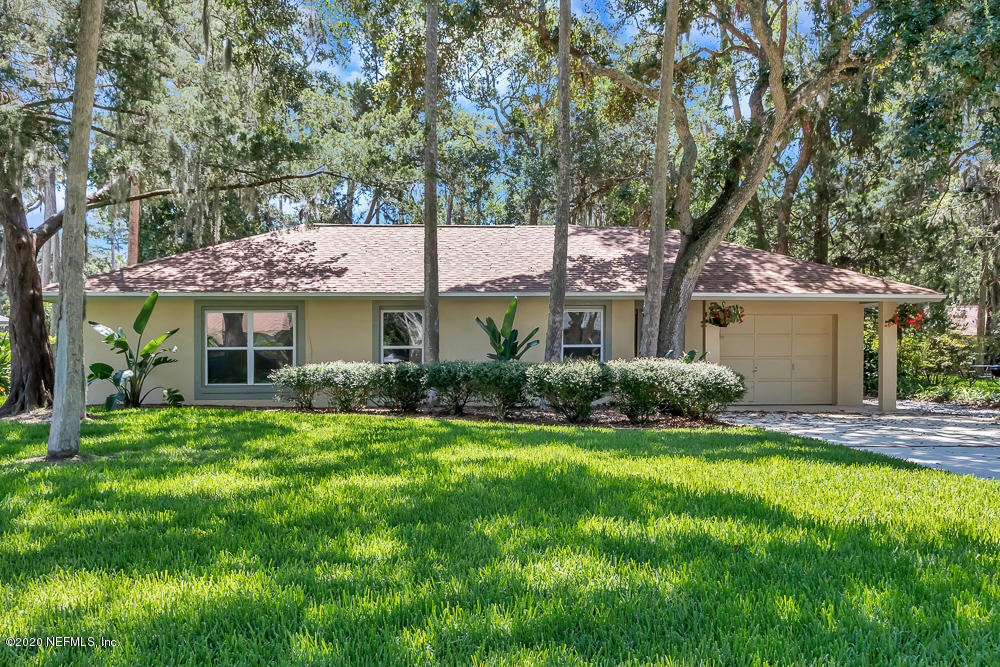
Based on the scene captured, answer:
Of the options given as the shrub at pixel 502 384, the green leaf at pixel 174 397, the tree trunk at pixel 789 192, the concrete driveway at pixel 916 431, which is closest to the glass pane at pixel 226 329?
the green leaf at pixel 174 397

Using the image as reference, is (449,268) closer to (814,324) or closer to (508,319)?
(508,319)

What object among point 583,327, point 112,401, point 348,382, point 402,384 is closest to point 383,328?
point 348,382

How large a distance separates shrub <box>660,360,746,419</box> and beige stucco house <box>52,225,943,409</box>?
11.0 ft

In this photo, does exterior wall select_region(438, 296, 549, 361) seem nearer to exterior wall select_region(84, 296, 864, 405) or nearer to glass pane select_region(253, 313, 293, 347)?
exterior wall select_region(84, 296, 864, 405)

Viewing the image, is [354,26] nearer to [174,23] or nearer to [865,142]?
[174,23]

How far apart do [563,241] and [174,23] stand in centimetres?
900

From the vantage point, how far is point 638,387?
30.5 ft

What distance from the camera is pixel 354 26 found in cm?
1352

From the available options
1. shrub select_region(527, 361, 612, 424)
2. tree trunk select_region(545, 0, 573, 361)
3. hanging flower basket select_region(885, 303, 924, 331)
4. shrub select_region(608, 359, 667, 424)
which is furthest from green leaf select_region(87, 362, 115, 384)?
hanging flower basket select_region(885, 303, 924, 331)

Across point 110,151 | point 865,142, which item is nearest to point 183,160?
point 110,151

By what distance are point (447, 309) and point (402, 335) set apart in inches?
43.8

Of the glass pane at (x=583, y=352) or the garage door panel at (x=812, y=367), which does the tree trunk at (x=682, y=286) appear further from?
the garage door panel at (x=812, y=367)

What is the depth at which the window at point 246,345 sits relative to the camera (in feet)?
41.3

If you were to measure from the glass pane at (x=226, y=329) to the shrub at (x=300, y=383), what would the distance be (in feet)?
7.38
